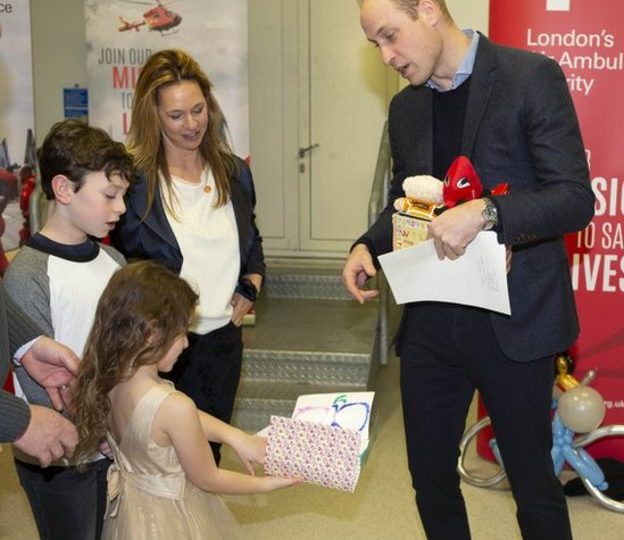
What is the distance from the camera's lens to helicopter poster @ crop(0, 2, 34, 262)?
5.45 m

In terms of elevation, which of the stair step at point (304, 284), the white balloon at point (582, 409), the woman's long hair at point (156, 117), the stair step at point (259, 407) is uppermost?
the woman's long hair at point (156, 117)

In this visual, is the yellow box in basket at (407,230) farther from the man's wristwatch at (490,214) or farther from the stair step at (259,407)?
the stair step at (259,407)

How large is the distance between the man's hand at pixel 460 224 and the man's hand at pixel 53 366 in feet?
2.78

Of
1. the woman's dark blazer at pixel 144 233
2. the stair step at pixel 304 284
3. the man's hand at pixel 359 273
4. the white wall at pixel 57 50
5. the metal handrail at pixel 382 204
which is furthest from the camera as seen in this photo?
the white wall at pixel 57 50

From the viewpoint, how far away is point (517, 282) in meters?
2.20

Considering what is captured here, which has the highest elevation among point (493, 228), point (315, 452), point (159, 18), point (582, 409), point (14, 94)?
point (159, 18)

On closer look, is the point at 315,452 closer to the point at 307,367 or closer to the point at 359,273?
the point at 359,273

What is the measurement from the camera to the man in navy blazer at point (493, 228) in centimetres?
205

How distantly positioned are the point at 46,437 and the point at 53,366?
0.27m

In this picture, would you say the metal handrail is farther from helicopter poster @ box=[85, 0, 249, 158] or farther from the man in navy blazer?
the man in navy blazer

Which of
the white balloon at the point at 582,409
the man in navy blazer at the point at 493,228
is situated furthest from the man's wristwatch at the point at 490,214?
the white balloon at the point at 582,409

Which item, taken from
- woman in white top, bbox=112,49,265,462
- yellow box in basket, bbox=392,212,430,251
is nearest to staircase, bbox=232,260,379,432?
woman in white top, bbox=112,49,265,462

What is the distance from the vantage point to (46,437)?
1.84 m

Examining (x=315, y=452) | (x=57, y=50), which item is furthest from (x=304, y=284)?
(x=315, y=452)
